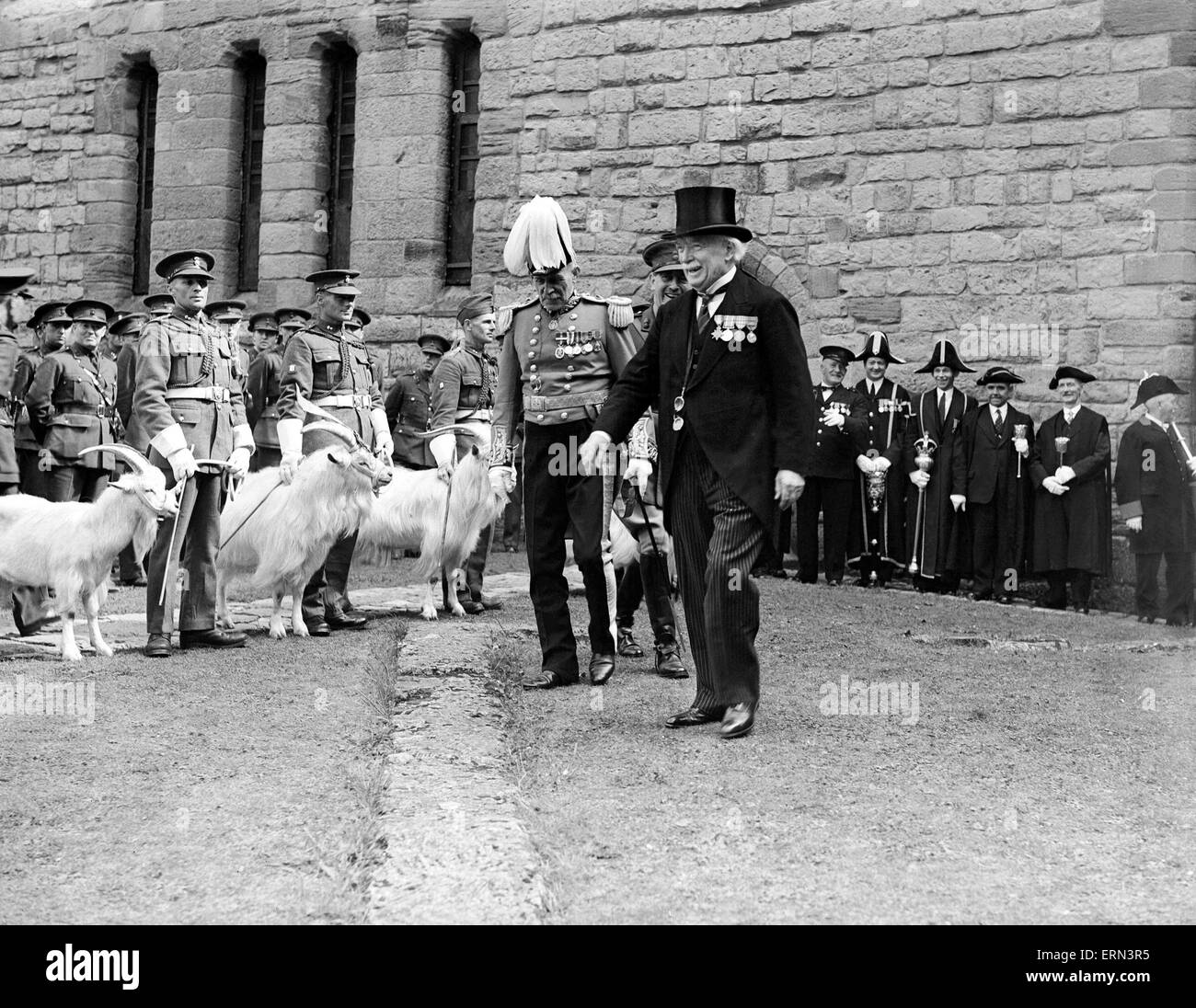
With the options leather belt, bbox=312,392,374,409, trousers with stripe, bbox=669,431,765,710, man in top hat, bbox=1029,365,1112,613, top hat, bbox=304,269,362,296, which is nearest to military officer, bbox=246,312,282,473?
top hat, bbox=304,269,362,296

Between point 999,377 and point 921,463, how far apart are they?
993 millimetres

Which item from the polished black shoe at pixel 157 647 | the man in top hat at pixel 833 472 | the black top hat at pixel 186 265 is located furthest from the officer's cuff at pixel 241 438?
the man in top hat at pixel 833 472

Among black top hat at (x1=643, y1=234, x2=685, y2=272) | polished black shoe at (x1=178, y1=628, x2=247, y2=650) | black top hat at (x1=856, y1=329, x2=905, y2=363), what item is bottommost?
polished black shoe at (x1=178, y1=628, x2=247, y2=650)

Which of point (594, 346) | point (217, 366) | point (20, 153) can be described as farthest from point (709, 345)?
point (20, 153)

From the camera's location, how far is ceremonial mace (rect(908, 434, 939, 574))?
1287 cm

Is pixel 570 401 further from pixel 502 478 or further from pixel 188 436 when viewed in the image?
pixel 188 436

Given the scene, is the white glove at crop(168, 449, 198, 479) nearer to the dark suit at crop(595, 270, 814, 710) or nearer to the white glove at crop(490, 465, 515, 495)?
the white glove at crop(490, 465, 515, 495)

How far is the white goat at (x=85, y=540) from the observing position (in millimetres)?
7910

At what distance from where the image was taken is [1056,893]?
3.99 meters

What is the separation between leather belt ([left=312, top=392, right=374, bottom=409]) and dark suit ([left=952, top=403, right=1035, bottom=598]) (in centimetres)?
555

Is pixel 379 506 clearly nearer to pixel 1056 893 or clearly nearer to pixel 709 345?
pixel 709 345

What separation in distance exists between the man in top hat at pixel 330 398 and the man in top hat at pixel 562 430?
7.41ft

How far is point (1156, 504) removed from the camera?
1155 centimetres

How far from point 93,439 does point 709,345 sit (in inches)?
247
